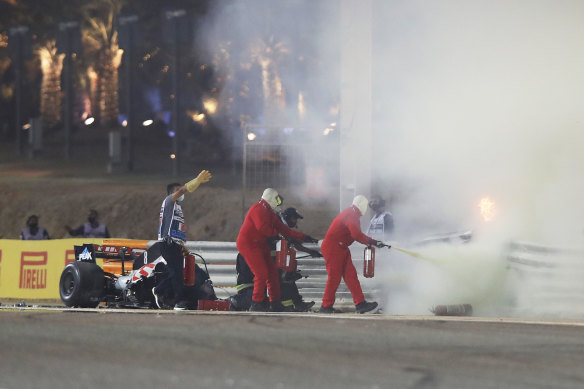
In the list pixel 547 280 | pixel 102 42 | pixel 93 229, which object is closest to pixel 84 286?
pixel 547 280

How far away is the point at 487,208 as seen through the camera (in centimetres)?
1588

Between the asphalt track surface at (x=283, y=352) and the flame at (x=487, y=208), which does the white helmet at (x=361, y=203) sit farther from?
the asphalt track surface at (x=283, y=352)

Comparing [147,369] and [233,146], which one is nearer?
[147,369]

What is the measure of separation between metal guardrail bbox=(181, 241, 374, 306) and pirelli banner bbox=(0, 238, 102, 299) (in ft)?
8.25

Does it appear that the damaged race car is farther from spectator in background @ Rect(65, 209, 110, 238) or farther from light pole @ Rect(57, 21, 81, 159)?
light pole @ Rect(57, 21, 81, 159)

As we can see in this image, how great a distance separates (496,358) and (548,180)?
8.26 meters

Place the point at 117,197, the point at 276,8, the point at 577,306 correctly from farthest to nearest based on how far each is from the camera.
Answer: the point at 117,197
the point at 276,8
the point at 577,306

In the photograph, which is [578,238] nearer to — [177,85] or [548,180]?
[548,180]

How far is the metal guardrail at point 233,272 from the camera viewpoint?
48.1 ft

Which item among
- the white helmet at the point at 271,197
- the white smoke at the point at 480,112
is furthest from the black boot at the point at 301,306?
the white smoke at the point at 480,112

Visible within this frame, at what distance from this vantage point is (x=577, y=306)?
508 inches

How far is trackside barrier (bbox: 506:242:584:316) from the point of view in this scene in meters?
13.0

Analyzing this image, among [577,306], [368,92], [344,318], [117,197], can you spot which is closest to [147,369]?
[344,318]

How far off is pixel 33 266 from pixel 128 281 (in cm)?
462
